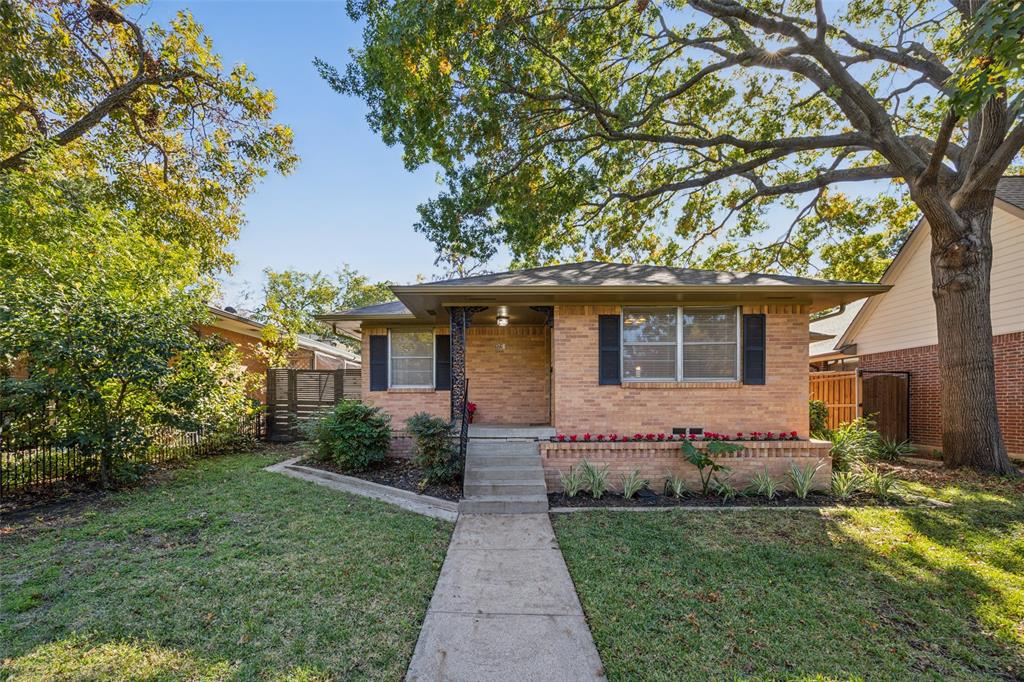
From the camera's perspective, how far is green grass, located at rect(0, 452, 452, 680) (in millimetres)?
2686

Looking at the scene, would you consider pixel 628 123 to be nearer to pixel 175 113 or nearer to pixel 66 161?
pixel 175 113

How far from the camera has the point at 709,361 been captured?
7.47 m

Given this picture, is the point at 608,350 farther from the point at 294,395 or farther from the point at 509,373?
the point at 294,395

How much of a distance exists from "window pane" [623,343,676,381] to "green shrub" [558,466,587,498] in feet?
6.55

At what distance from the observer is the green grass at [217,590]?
2.69 m

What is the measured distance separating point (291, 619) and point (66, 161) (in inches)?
481

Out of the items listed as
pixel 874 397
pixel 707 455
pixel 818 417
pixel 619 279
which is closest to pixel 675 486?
pixel 707 455

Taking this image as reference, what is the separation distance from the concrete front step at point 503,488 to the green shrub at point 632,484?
4.23 feet

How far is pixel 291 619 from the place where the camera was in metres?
3.13

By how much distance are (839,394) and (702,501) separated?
7.38m

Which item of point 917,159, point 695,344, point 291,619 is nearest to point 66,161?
point 291,619

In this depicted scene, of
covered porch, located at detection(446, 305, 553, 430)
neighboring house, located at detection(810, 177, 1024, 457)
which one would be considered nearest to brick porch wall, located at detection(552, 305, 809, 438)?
covered porch, located at detection(446, 305, 553, 430)

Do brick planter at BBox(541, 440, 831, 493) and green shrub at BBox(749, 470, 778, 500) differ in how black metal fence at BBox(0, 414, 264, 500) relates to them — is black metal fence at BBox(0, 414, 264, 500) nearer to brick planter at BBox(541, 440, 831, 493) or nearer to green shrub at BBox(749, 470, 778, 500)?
brick planter at BBox(541, 440, 831, 493)

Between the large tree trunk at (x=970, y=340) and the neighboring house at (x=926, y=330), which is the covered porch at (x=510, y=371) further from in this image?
the neighboring house at (x=926, y=330)
